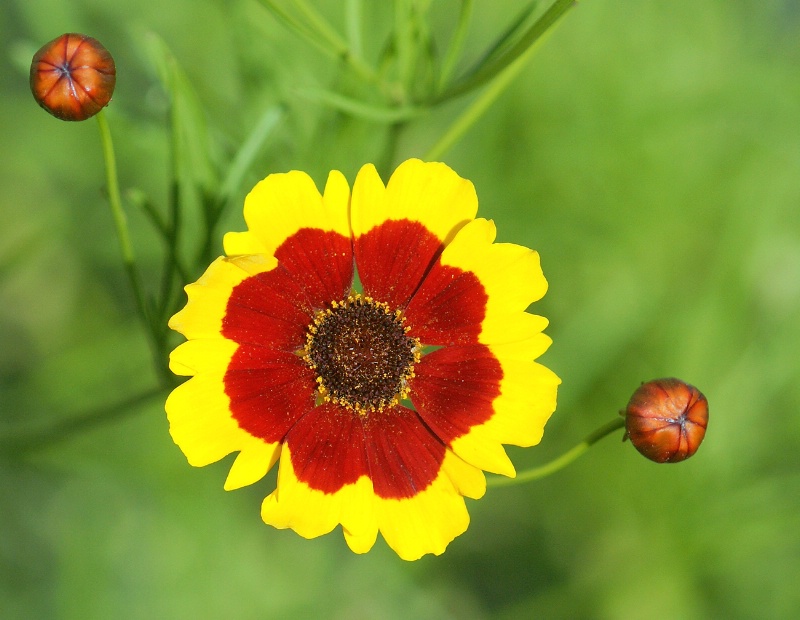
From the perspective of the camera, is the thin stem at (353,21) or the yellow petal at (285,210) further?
the thin stem at (353,21)

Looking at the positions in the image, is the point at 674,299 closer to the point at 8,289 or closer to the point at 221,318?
the point at 221,318

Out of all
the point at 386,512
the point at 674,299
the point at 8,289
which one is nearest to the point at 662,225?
the point at 674,299

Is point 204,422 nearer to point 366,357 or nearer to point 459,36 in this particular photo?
point 366,357

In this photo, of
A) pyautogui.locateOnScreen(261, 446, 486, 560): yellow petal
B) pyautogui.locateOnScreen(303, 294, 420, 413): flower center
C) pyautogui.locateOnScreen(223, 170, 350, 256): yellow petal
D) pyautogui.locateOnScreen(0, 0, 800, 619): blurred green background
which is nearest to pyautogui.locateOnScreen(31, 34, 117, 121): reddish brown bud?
pyautogui.locateOnScreen(223, 170, 350, 256): yellow petal

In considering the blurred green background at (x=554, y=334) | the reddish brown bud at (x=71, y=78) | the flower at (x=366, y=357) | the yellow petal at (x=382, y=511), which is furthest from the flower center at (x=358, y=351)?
the blurred green background at (x=554, y=334)

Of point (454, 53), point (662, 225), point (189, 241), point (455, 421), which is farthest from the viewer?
point (662, 225)

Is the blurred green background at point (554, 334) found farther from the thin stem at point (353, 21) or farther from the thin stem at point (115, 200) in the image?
the thin stem at point (115, 200)
